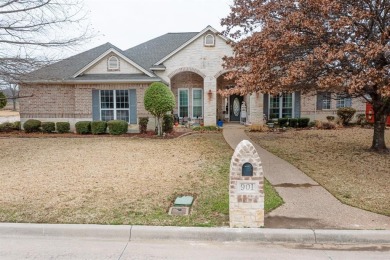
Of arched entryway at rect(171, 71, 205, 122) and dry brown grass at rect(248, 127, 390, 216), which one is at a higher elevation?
arched entryway at rect(171, 71, 205, 122)

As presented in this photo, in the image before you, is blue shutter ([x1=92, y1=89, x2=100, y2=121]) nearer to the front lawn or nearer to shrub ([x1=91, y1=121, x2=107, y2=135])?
shrub ([x1=91, y1=121, x2=107, y2=135])

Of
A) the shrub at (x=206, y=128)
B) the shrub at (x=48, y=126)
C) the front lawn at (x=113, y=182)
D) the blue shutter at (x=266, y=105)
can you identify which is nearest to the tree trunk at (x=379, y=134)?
the front lawn at (x=113, y=182)

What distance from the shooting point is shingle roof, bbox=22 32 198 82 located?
63.3 ft

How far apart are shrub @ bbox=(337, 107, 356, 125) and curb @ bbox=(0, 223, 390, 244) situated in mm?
17296

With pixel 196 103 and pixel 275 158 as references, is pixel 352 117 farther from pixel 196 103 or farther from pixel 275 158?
pixel 275 158

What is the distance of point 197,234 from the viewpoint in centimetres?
496

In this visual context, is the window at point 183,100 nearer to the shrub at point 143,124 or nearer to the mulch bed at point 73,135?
the mulch bed at point 73,135

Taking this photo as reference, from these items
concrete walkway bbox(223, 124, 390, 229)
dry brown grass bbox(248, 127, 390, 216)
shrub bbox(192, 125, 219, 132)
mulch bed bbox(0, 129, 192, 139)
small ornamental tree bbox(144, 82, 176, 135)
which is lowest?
concrete walkway bbox(223, 124, 390, 229)

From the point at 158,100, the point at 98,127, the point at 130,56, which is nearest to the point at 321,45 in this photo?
the point at 158,100

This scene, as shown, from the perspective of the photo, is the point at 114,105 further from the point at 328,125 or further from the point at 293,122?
Result: the point at 328,125

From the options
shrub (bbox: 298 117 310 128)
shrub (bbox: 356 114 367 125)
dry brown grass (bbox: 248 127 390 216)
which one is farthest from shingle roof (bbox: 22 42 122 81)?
shrub (bbox: 356 114 367 125)

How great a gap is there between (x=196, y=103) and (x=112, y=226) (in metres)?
17.1

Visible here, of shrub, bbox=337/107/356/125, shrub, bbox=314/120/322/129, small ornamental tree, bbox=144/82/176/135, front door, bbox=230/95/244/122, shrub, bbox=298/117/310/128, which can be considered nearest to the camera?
small ornamental tree, bbox=144/82/176/135

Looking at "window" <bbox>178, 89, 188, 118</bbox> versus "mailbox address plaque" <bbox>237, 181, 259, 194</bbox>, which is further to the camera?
"window" <bbox>178, 89, 188, 118</bbox>
